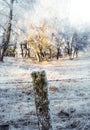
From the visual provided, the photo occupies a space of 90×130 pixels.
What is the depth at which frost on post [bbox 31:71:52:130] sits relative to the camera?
7.20 m

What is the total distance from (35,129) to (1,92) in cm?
644

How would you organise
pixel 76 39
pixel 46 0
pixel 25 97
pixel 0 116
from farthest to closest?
pixel 46 0
pixel 76 39
pixel 25 97
pixel 0 116

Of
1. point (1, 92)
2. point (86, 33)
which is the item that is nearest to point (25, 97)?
point (1, 92)

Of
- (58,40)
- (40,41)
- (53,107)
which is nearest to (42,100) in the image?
(53,107)

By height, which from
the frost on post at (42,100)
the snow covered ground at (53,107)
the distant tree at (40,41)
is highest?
the distant tree at (40,41)

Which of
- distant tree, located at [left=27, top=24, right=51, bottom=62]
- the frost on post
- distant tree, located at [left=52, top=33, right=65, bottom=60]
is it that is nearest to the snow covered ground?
the frost on post

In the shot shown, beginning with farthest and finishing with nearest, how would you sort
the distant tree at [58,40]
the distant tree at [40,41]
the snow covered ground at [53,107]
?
the distant tree at [58,40] → the distant tree at [40,41] → the snow covered ground at [53,107]

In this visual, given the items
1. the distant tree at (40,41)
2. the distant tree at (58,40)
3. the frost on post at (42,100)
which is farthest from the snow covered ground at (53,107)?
the distant tree at (58,40)

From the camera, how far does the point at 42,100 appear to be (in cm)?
729

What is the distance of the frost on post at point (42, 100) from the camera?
720cm

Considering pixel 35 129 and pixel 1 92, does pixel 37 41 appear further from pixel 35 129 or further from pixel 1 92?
pixel 35 129

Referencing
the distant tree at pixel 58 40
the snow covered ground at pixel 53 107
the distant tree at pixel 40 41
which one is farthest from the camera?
the distant tree at pixel 58 40

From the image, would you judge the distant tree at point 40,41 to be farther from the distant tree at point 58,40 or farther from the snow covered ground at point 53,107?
the snow covered ground at point 53,107

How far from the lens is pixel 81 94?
16312mm
